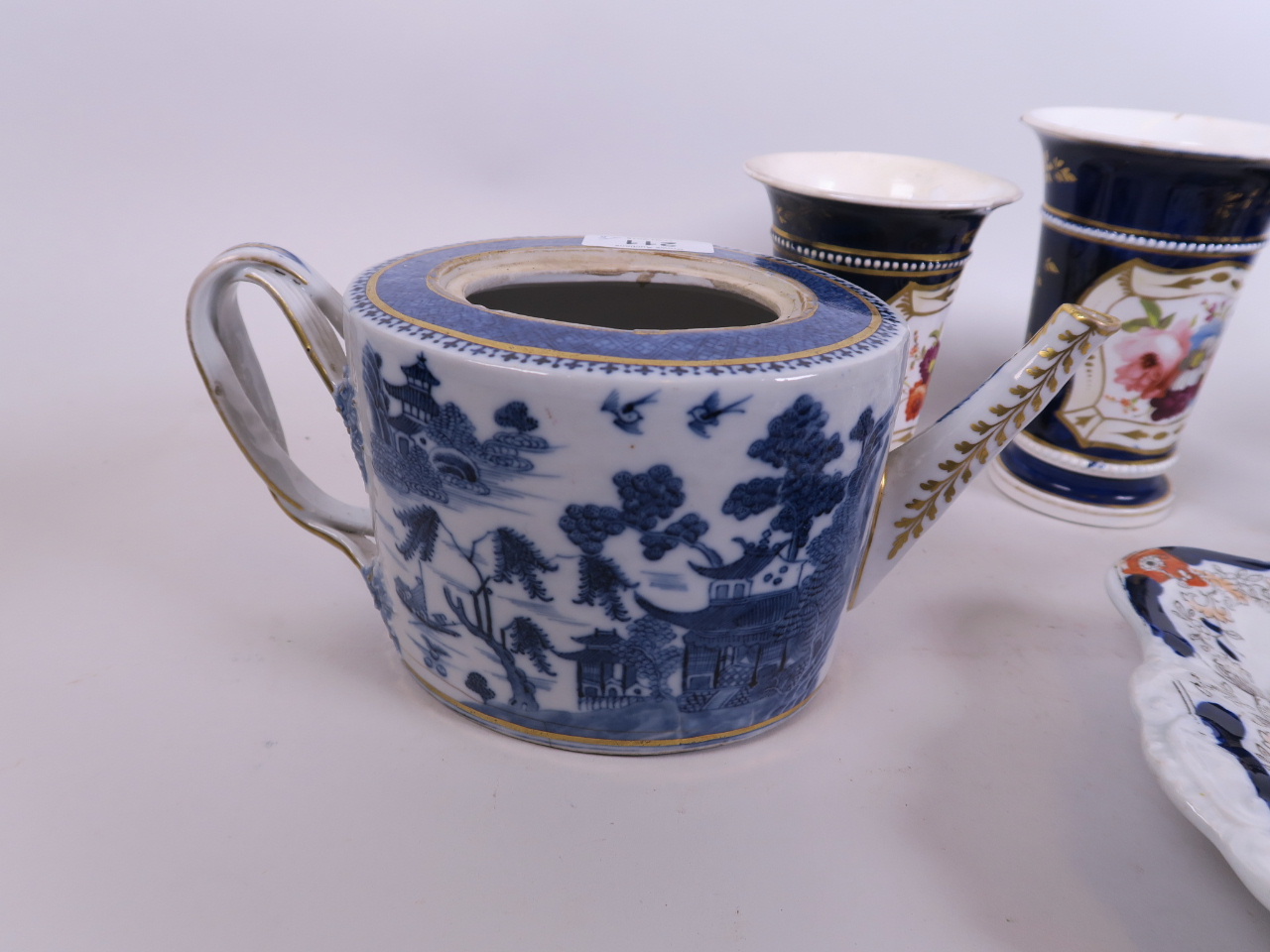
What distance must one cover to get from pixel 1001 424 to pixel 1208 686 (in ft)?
0.73

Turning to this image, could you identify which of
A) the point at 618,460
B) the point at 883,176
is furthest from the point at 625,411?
the point at 883,176

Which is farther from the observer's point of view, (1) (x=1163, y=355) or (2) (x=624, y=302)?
(1) (x=1163, y=355)

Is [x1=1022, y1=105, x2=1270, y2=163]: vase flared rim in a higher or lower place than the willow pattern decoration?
higher

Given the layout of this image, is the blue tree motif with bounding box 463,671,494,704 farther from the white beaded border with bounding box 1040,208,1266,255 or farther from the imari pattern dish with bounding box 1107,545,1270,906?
the white beaded border with bounding box 1040,208,1266,255

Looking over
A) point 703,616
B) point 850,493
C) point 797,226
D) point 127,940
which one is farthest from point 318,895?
point 797,226

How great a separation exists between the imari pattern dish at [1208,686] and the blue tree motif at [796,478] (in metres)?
0.24

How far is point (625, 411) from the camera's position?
0.61 meters

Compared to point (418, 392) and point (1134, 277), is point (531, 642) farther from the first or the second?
point (1134, 277)

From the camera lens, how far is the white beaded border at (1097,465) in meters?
1.21

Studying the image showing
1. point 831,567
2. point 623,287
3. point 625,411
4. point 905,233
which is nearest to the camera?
point 625,411

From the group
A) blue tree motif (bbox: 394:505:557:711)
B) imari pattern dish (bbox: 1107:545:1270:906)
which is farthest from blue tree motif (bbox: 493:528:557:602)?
imari pattern dish (bbox: 1107:545:1270:906)

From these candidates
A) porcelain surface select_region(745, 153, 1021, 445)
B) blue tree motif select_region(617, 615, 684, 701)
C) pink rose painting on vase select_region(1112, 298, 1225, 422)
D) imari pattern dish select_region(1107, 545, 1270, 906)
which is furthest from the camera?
pink rose painting on vase select_region(1112, 298, 1225, 422)

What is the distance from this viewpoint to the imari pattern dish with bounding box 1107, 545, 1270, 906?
0.58 metres

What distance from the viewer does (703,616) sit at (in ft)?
2.25
